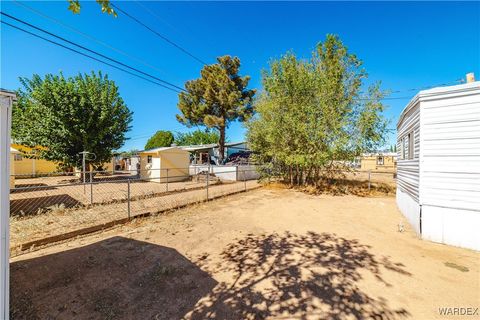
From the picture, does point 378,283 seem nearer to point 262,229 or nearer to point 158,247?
point 262,229

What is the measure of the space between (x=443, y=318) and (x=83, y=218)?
26.9 feet

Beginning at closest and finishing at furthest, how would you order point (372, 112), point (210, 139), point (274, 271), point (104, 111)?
point (274, 271)
point (372, 112)
point (104, 111)
point (210, 139)

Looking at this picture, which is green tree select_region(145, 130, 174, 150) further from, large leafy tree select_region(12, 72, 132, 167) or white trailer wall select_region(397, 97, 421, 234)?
white trailer wall select_region(397, 97, 421, 234)

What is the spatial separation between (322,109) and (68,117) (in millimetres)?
15529

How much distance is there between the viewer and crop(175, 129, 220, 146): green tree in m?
50.8

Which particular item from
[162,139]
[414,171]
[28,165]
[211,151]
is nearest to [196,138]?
[162,139]

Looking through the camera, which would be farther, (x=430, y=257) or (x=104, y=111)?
(x=104, y=111)

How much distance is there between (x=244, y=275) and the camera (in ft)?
11.8

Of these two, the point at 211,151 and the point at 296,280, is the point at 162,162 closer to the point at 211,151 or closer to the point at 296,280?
the point at 296,280

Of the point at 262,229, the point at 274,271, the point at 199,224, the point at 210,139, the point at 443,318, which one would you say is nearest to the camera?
the point at 443,318

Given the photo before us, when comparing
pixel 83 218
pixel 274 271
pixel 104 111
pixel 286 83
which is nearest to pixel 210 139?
pixel 104 111

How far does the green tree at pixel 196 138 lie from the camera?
50750 mm

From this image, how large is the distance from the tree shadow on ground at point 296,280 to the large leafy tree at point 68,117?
14.4 metres

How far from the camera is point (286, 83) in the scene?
40.4 ft
